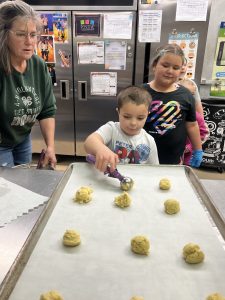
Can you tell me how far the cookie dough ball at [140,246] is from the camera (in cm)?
64

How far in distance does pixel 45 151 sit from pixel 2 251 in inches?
25.1

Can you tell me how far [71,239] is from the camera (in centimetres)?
66

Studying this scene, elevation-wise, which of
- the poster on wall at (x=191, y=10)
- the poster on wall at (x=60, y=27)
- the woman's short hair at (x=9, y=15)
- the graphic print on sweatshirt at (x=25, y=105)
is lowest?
the graphic print on sweatshirt at (x=25, y=105)

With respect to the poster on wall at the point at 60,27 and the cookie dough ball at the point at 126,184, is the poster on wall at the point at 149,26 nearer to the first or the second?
the poster on wall at the point at 60,27

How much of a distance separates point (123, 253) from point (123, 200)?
7.7 inches

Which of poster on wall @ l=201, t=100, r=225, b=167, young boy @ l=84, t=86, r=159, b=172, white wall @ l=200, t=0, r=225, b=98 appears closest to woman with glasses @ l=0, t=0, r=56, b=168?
young boy @ l=84, t=86, r=159, b=172

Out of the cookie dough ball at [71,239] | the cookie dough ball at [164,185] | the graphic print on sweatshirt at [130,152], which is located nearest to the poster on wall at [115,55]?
the graphic print on sweatshirt at [130,152]

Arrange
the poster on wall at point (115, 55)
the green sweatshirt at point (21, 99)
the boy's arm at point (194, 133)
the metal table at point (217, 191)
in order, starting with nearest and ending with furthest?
1. the metal table at point (217, 191)
2. the green sweatshirt at point (21, 99)
3. the boy's arm at point (194, 133)
4. the poster on wall at point (115, 55)

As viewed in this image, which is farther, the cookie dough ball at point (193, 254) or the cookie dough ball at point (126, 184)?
the cookie dough ball at point (126, 184)

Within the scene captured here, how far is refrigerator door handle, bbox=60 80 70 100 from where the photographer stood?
270 cm

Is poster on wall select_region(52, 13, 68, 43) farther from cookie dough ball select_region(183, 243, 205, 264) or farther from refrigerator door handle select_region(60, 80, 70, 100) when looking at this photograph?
cookie dough ball select_region(183, 243, 205, 264)

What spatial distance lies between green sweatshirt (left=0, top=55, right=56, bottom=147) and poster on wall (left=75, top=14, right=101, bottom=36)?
137cm

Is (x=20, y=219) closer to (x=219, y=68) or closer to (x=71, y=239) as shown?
(x=71, y=239)

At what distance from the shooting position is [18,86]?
1.21 meters
